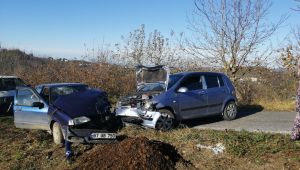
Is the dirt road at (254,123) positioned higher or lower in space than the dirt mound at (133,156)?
higher

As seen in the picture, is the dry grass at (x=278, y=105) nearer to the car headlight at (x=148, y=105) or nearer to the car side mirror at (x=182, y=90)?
Result: the car side mirror at (x=182, y=90)

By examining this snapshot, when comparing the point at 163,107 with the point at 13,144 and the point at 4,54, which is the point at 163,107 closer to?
the point at 13,144

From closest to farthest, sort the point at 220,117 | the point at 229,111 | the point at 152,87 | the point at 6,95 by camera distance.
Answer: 1. the point at 152,87
2. the point at 229,111
3. the point at 220,117
4. the point at 6,95

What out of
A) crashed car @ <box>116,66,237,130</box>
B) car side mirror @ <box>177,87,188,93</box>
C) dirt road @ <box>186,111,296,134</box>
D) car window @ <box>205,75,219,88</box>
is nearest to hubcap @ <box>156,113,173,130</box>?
crashed car @ <box>116,66,237,130</box>

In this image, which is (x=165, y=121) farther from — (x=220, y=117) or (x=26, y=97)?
(x=26, y=97)

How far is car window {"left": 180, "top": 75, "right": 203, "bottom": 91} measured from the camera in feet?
40.8

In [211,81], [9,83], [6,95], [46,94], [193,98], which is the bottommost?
[6,95]

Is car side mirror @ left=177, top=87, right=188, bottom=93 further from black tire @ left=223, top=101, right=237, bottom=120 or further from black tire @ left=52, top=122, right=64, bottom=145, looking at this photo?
black tire @ left=52, top=122, right=64, bottom=145

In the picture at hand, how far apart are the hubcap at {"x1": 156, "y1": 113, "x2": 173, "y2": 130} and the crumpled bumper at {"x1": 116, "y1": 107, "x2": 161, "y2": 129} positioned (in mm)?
159

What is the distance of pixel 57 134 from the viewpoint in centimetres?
1078

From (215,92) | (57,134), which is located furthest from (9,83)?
(215,92)

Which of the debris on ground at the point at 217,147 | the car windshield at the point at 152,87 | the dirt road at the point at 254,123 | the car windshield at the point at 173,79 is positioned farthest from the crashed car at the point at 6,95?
the debris on ground at the point at 217,147

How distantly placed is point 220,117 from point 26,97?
20.8ft

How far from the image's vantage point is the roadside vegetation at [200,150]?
8352 mm
